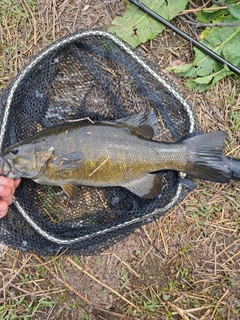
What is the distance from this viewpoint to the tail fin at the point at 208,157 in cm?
280

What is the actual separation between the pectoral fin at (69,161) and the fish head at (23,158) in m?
0.07

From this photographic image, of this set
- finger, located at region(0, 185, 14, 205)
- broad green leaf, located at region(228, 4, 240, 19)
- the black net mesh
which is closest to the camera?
finger, located at region(0, 185, 14, 205)

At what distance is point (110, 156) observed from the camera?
2.78 metres

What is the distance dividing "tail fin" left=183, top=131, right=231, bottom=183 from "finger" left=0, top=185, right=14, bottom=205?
1306mm

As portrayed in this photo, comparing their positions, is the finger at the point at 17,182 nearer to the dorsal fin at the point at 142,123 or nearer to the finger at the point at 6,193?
the finger at the point at 6,193

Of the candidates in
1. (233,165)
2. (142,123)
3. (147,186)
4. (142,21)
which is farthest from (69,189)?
(142,21)

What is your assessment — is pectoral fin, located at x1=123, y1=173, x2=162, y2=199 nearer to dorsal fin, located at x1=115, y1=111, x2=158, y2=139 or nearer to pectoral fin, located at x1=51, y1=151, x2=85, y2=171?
dorsal fin, located at x1=115, y1=111, x2=158, y2=139

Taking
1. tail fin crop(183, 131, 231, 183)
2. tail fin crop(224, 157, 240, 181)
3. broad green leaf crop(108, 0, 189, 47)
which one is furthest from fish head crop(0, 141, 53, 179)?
tail fin crop(224, 157, 240, 181)

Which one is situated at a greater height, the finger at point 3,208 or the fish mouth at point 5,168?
the fish mouth at point 5,168

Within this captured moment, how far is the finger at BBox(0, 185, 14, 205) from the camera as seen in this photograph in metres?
2.67

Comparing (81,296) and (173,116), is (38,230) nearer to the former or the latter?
(81,296)

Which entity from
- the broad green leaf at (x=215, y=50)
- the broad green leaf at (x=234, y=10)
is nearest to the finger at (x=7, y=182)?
the broad green leaf at (x=215, y=50)

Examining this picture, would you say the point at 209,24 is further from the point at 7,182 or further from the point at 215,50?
the point at 7,182

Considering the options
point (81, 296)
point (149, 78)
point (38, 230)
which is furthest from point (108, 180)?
point (81, 296)
